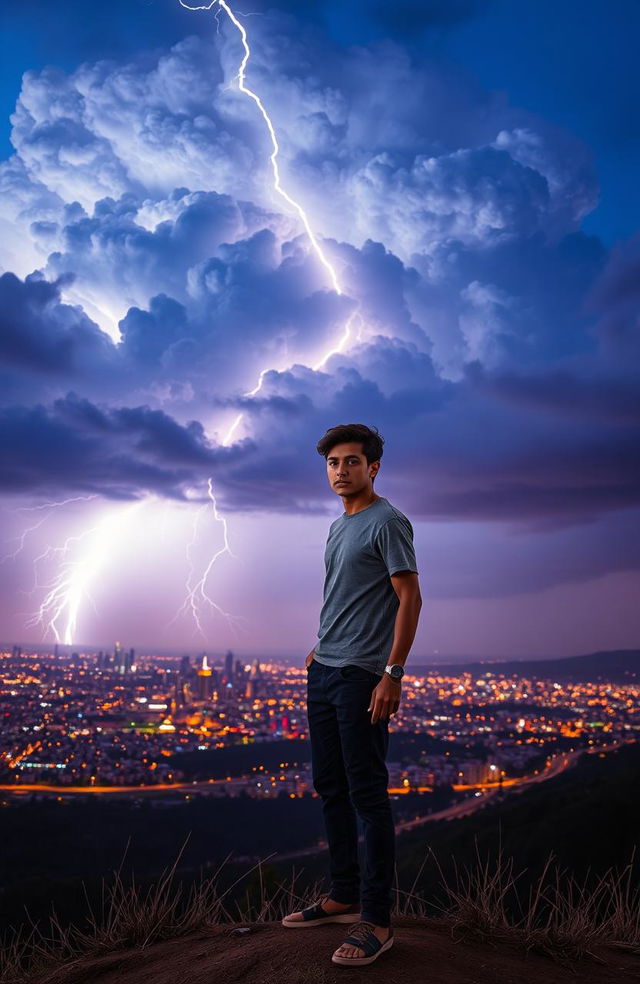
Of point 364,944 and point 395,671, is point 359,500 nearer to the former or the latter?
point 395,671

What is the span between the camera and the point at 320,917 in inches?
114

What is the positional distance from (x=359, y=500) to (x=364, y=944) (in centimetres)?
163

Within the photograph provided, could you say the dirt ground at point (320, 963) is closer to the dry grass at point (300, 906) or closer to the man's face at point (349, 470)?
the dry grass at point (300, 906)

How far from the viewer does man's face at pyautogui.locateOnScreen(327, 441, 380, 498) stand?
9.86ft

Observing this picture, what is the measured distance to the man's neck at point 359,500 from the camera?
3.05 meters

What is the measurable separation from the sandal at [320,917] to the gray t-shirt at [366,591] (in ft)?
3.38

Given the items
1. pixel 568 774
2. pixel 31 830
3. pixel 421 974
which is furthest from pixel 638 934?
pixel 568 774

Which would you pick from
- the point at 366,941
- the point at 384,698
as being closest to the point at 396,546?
the point at 384,698

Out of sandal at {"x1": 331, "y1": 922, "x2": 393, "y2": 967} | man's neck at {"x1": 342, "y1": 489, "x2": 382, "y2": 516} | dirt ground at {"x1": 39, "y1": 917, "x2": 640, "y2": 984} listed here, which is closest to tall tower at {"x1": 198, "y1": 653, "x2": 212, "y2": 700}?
dirt ground at {"x1": 39, "y1": 917, "x2": 640, "y2": 984}

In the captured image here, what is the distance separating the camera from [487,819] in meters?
20.6

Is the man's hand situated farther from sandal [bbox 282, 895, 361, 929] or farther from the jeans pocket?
sandal [bbox 282, 895, 361, 929]

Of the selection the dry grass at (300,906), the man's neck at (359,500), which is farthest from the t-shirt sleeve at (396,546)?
the dry grass at (300,906)

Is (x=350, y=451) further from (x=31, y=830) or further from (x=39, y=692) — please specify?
(x=39, y=692)

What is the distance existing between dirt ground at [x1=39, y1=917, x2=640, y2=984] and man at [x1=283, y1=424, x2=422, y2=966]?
0.10 metres
